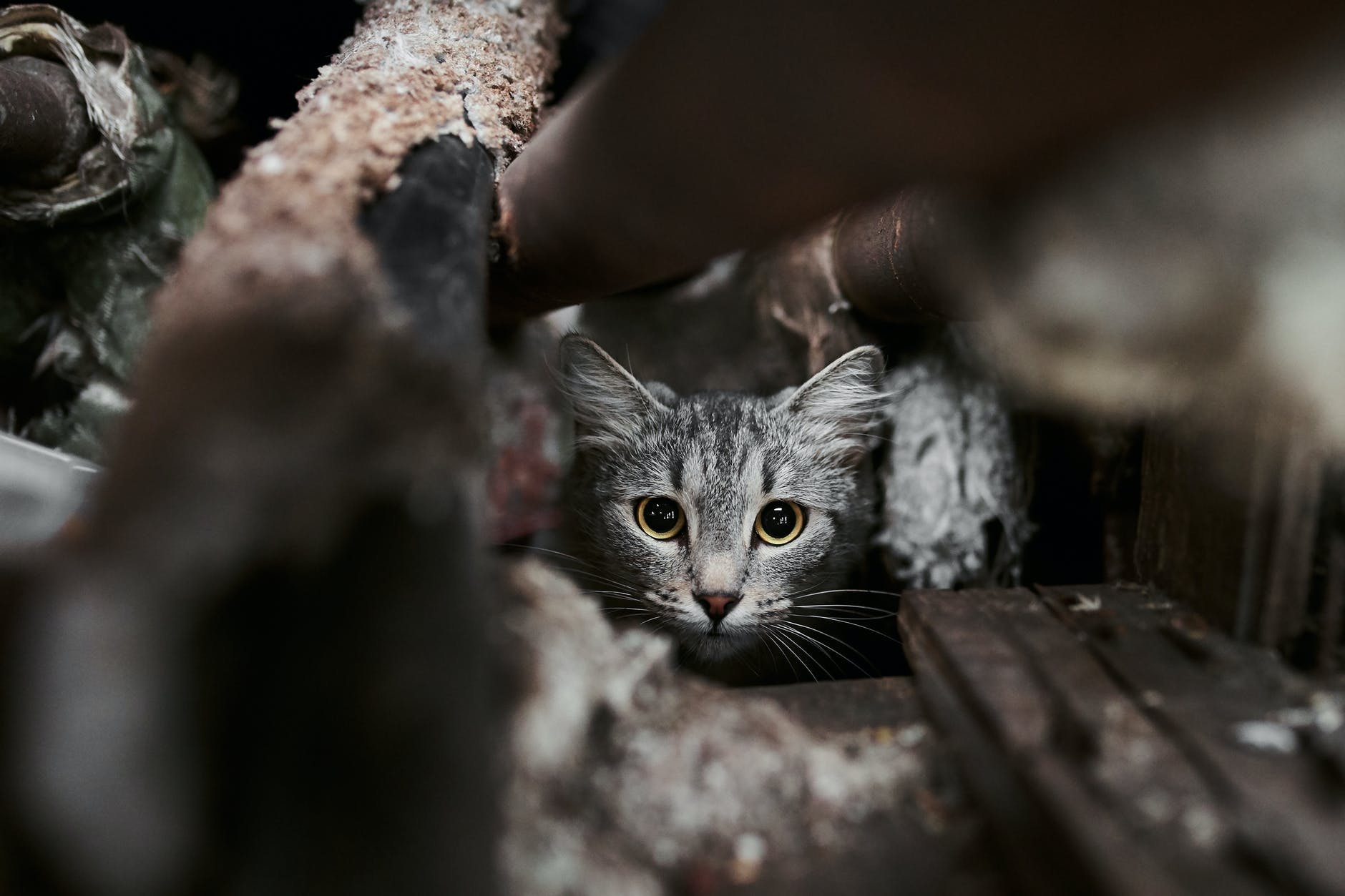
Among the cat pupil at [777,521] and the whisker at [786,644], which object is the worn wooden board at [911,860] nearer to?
the whisker at [786,644]

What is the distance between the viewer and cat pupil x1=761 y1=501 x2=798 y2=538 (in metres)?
1.76

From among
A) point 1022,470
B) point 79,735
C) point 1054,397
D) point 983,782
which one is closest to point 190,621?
point 79,735

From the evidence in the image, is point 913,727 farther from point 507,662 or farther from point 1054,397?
point 1054,397

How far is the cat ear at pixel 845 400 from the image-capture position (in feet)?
5.67

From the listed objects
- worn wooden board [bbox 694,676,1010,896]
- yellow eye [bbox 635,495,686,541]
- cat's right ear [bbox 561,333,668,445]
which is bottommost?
worn wooden board [bbox 694,676,1010,896]

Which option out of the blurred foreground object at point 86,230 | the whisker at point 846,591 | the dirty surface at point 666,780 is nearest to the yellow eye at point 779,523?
the whisker at point 846,591

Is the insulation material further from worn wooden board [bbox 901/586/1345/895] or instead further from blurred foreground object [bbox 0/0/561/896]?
blurred foreground object [bbox 0/0/561/896]

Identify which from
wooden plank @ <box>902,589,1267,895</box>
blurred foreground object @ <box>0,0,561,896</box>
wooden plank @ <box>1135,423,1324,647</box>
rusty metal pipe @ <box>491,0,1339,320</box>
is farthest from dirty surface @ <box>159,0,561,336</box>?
wooden plank @ <box>1135,423,1324,647</box>

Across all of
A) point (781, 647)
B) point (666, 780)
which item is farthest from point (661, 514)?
point (666, 780)

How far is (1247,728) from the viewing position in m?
0.74

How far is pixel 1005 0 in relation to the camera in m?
0.56

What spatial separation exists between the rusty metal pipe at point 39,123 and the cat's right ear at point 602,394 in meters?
1.17

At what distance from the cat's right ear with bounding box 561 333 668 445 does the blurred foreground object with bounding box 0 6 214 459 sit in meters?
1.12

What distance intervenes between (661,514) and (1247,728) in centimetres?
119
